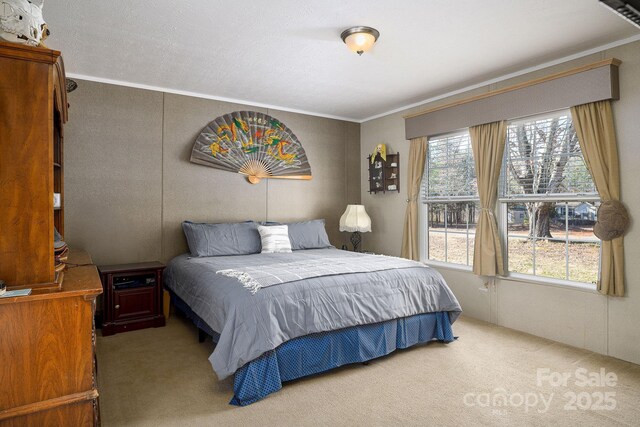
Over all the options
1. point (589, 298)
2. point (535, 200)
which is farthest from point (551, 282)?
point (535, 200)

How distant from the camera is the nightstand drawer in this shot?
146 inches

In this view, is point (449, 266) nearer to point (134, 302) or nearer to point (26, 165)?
point (134, 302)

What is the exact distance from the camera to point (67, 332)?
1.75m

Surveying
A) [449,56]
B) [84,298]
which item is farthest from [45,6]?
[449,56]

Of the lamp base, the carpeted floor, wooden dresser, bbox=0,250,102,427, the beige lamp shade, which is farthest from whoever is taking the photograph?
the lamp base

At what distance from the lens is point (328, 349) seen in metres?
→ 2.79

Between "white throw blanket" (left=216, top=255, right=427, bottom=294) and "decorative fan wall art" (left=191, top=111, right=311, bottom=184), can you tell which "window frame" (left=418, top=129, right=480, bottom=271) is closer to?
"white throw blanket" (left=216, top=255, right=427, bottom=294)

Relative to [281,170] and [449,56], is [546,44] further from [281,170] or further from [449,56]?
[281,170]

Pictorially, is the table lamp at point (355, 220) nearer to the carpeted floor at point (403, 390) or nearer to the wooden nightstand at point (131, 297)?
the carpeted floor at point (403, 390)

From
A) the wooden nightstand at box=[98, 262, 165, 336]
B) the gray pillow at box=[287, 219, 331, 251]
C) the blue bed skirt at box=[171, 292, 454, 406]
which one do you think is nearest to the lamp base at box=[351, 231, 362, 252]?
the gray pillow at box=[287, 219, 331, 251]

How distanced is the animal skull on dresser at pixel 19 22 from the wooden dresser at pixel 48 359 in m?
1.12

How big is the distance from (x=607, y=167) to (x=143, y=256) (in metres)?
4.44

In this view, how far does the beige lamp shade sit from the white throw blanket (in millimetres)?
1408

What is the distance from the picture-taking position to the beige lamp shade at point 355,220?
5121 millimetres
